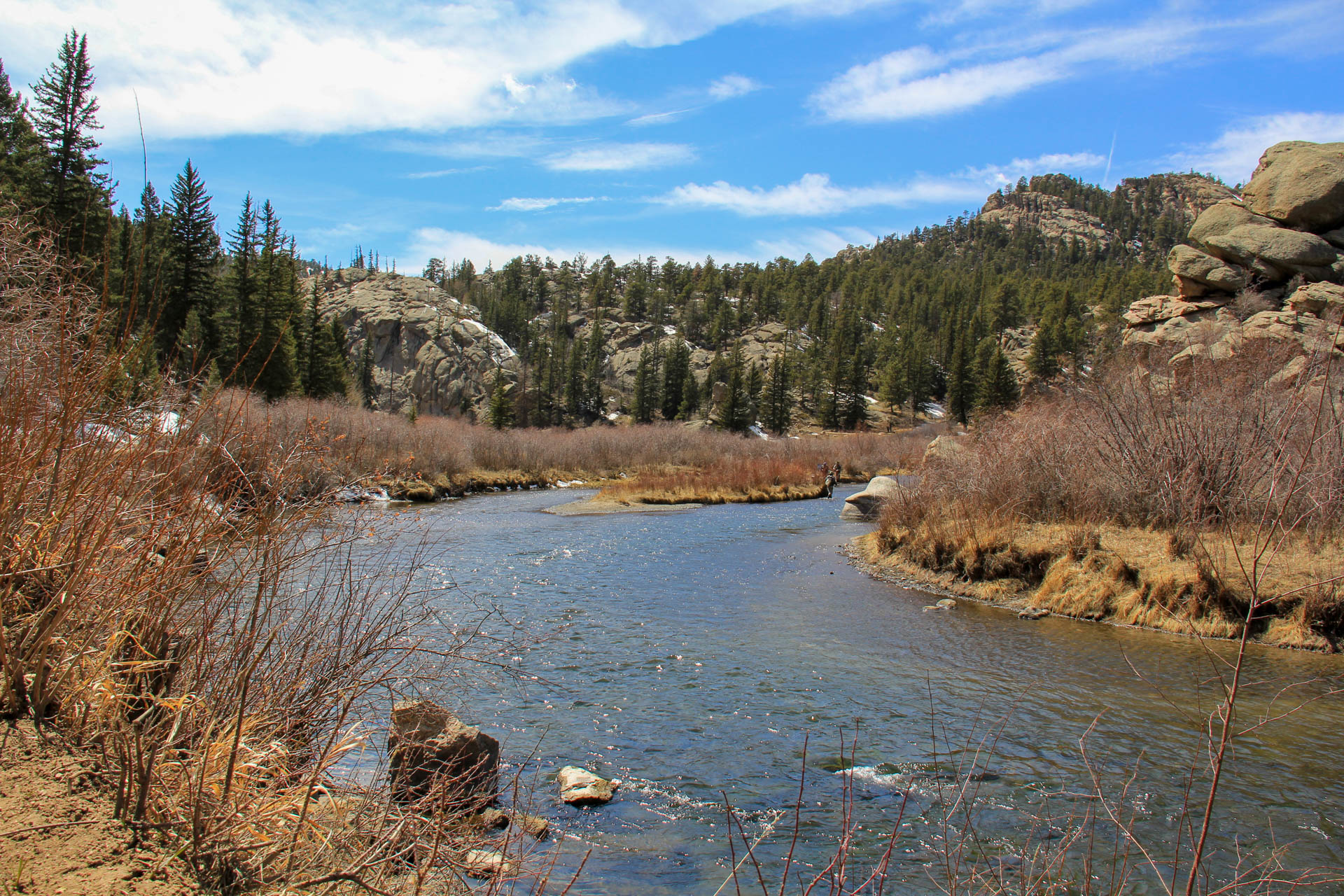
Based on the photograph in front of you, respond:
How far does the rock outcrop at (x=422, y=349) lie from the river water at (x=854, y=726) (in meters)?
100

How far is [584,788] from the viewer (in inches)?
293

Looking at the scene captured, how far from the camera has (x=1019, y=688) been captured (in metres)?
10.5

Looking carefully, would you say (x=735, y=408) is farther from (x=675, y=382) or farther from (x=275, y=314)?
(x=275, y=314)

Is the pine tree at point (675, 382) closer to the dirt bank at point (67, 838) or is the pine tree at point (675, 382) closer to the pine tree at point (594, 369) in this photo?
the pine tree at point (594, 369)

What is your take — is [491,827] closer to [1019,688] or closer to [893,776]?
[893,776]

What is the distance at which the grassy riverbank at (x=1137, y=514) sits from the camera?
13.2m

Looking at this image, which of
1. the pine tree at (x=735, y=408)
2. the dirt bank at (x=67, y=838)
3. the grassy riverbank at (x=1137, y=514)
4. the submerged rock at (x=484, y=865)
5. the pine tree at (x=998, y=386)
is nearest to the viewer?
the dirt bank at (x=67, y=838)

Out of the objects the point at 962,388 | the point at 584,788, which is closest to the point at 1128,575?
the point at 584,788

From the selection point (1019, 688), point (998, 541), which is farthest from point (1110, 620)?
point (1019, 688)

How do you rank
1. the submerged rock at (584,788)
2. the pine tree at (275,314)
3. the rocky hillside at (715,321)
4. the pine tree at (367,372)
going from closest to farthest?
the submerged rock at (584,788) < the pine tree at (275,314) < the pine tree at (367,372) < the rocky hillside at (715,321)

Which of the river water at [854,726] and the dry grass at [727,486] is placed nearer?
the river water at [854,726]

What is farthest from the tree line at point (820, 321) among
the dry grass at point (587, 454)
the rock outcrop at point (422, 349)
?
the dry grass at point (587, 454)

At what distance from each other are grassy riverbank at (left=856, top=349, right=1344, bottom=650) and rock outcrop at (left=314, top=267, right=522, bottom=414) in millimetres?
96943

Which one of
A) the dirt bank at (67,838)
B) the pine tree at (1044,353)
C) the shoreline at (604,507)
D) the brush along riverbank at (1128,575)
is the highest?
the pine tree at (1044,353)
